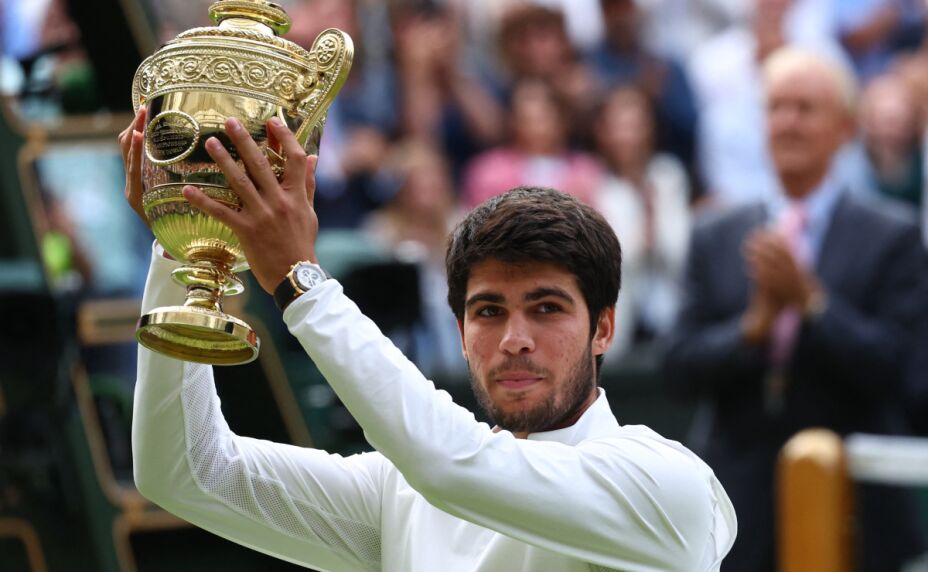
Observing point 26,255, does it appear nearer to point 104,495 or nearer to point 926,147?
point 104,495

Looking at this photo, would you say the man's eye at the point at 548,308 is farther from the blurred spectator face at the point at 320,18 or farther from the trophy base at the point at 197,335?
the blurred spectator face at the point at 320,18

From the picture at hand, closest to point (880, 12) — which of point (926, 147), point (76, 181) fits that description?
point (926, 147)

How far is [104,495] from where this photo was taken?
6.86m

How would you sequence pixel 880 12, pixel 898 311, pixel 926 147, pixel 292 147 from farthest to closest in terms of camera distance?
1. pixel 880 12
2. pixel 926 147
3. pixel 898 311
4. pixel 292 147

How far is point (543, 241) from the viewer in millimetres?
2930

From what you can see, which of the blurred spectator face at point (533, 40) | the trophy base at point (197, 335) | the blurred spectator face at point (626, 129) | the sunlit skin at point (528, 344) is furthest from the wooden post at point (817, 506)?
the blurred spectator face at point (533, 40)

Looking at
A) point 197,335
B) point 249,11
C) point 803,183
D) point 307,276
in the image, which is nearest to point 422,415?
point 307,276

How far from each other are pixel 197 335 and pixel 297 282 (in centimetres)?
34

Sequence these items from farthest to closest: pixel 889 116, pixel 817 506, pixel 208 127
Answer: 1. pixel 889 116
2. pixel 817 506
3. pixel 208 127

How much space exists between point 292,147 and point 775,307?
2819mm

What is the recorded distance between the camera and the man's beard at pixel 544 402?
2902 mm

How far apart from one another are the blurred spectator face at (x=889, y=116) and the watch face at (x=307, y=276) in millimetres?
4348

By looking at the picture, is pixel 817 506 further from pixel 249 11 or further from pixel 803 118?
pixel 803 118

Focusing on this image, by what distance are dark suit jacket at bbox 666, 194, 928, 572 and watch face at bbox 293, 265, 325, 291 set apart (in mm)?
2722
